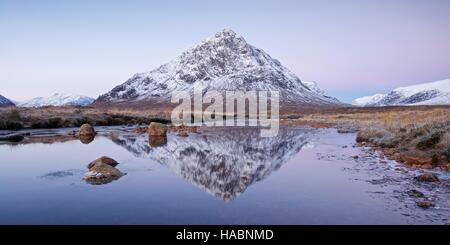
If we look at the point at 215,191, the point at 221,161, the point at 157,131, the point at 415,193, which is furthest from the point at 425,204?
the point at 157,131

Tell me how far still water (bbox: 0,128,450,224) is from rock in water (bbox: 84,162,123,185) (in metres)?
0.39

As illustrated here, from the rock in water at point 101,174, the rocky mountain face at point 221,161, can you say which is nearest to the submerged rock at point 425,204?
the rocky mountain face at point 221,161

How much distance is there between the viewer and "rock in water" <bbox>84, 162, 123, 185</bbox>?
50.7ft

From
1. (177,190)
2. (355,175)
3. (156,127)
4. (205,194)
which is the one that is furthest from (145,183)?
(156,127)

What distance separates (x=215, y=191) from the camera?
1380cm

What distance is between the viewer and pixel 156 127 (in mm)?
35812

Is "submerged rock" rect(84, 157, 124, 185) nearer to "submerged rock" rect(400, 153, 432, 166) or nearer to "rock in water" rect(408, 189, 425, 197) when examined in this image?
"rock in water" rect(408, 189, 425, 197)

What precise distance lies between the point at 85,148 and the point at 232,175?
14.0m

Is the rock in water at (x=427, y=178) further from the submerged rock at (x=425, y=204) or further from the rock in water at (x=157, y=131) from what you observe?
the rock in water at (x=157, y=131)

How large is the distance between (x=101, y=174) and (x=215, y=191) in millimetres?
5207

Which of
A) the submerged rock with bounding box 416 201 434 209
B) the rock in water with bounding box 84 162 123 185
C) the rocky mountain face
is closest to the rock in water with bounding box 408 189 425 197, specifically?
the submerged rock with bounding box 416 201 434 209

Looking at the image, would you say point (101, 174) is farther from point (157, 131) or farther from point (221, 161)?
point (157, 131)

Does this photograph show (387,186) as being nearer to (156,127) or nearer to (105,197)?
(105,197)

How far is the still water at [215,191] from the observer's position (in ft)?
34.5
